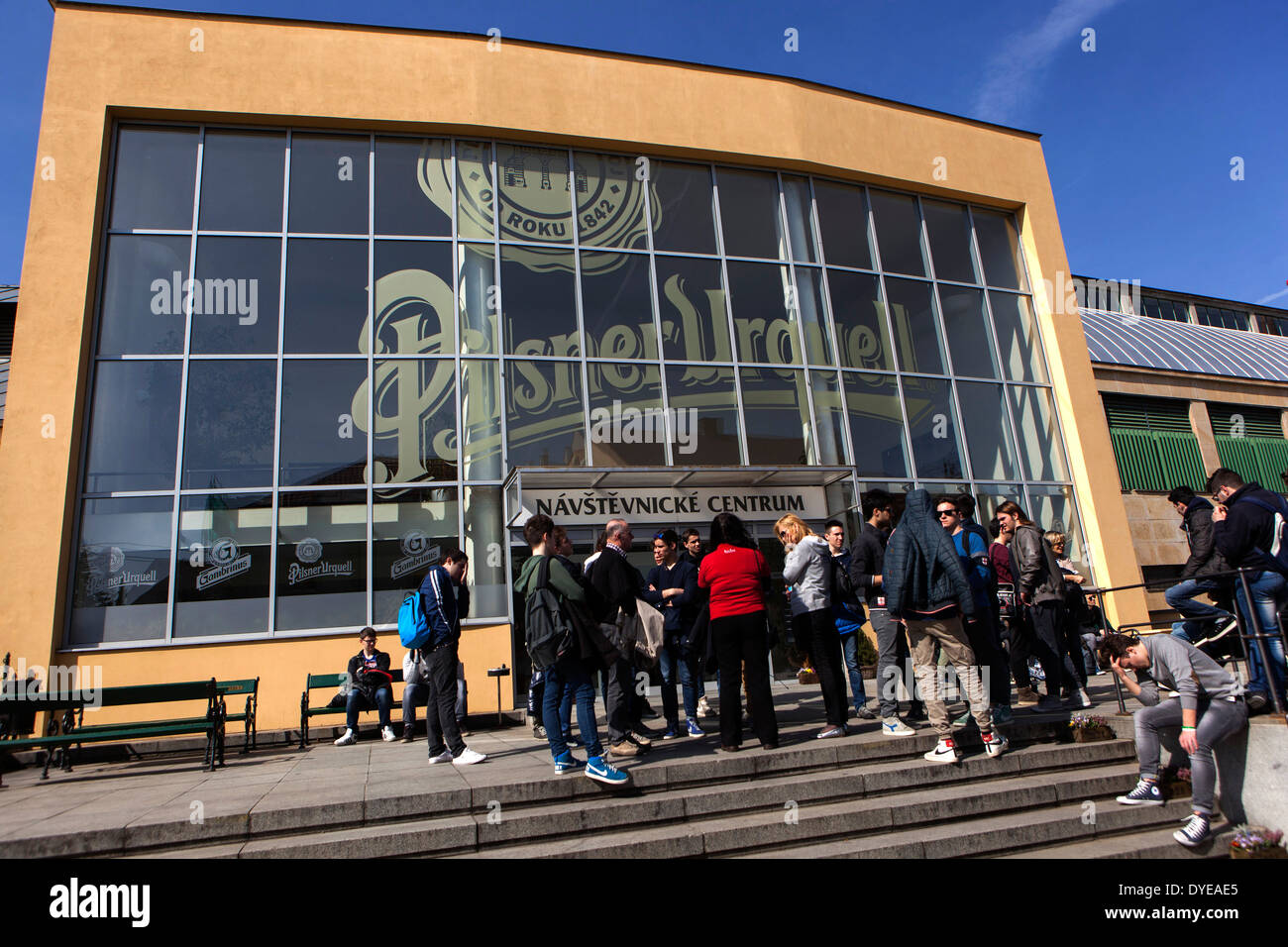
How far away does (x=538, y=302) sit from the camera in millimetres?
12344

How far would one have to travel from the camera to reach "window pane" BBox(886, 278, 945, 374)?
46.6 feet

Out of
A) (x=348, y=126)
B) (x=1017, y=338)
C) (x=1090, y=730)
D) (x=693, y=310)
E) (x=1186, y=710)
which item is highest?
(x=348, y=126)

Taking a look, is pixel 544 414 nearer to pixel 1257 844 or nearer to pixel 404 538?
pixel 404 538

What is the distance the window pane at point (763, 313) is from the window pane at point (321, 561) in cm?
678

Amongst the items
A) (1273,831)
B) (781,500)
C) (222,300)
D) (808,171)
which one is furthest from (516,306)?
(1273,831)

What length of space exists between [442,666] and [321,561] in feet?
16.3

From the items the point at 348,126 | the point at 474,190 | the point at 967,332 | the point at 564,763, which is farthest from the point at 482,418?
the point at 967,332

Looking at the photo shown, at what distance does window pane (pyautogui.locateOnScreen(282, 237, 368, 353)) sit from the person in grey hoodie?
7.91 meters

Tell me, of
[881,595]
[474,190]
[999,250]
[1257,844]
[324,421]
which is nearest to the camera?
[1257,844]

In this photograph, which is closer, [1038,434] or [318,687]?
[318,687]

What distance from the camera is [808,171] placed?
14.2m

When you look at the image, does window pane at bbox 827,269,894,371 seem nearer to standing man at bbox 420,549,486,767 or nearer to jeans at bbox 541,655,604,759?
standing man at bbox 420,549,486,767
